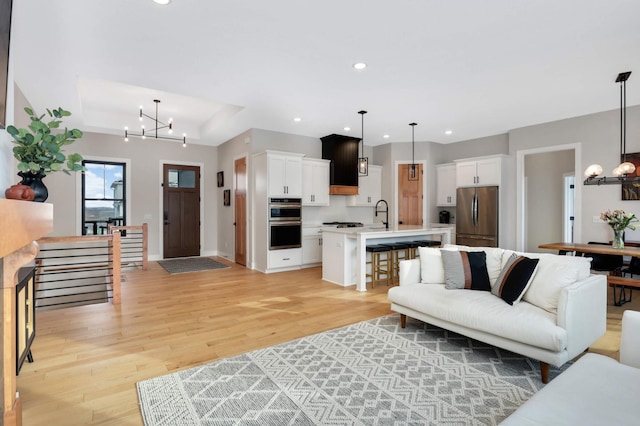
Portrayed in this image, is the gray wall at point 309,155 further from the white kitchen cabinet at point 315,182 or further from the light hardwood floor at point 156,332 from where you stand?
the light hardwood floor at point 156,332

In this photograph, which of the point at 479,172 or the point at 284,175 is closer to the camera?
the point at 284,175

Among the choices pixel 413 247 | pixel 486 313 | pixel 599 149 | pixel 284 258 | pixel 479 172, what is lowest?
pixel 284 258

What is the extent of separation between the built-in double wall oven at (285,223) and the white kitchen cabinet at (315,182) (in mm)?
364

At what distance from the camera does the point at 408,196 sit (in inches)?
315

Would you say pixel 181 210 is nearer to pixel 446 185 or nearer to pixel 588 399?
pixel 446 185

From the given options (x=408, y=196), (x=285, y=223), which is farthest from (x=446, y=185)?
(x=285, y=223)

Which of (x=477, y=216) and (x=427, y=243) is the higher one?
(x=477, y=216)

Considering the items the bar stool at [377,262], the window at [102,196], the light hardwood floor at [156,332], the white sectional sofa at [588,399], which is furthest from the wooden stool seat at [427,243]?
the window at [102,196]

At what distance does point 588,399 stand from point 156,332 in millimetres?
3446

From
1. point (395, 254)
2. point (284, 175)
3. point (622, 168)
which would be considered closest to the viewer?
point (622, 168)

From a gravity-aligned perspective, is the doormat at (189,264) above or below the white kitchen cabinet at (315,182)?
below

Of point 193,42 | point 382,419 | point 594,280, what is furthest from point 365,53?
point 382,419

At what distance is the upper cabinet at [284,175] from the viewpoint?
6.28 meters

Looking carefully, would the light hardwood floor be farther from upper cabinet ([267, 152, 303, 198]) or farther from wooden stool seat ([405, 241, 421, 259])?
upper cabinet ([267, 152, 303, 198])
